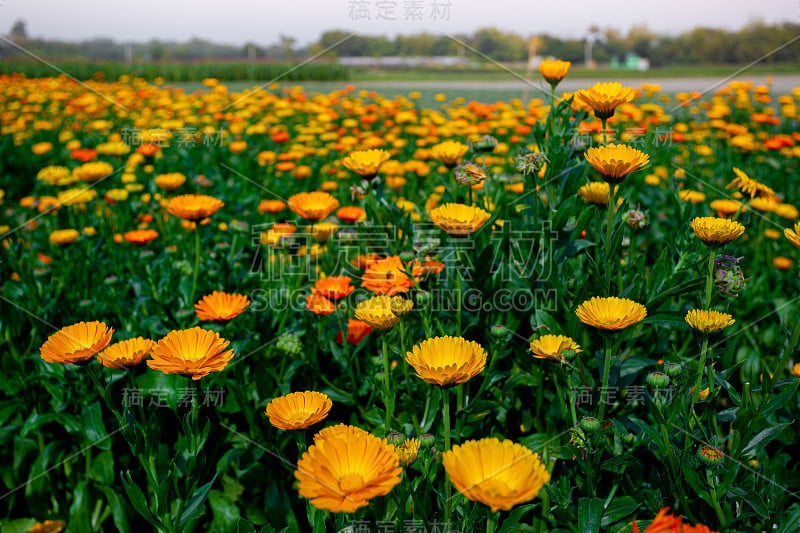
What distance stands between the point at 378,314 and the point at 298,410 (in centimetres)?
25

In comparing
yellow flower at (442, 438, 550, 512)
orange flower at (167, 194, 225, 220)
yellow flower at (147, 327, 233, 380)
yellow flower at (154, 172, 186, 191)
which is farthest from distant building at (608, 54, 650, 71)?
yellow flower at (442, 438, 550, 512)

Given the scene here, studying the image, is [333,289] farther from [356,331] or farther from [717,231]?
[717,231]

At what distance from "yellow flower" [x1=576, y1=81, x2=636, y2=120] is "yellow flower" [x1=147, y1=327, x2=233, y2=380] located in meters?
0.96

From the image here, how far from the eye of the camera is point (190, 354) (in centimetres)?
111

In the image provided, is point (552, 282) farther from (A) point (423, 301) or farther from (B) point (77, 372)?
(B) point (77, 372)

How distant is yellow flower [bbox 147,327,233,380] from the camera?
1.02 metres

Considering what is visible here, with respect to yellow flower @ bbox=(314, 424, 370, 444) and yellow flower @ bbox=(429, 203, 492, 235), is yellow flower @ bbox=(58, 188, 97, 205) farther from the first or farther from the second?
yellow flower @ bbox=(314, 424, 370, 444)

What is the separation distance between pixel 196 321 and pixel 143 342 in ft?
1.81

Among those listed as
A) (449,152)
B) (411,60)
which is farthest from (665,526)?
(411,60)

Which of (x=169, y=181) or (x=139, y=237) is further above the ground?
(x=169, y=181)

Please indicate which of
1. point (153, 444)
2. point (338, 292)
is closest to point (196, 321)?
point (338, 292)

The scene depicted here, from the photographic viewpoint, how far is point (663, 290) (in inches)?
53.9

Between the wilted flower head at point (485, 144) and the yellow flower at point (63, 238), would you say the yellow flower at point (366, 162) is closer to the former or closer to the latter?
the wilted flower head at point (485, 144)

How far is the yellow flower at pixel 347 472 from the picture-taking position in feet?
2.48
